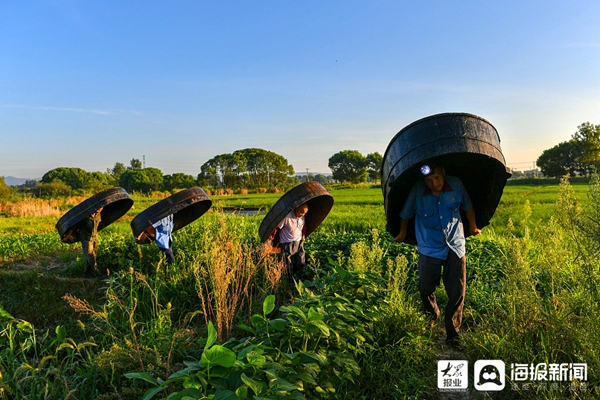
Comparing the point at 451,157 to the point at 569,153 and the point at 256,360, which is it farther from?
the point at 569,153

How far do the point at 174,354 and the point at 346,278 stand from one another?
4.70 ft

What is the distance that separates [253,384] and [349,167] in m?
82.6

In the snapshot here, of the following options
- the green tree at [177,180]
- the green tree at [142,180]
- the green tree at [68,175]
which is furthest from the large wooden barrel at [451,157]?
the green tree at [68,175]

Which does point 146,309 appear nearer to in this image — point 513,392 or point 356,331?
point 356,331

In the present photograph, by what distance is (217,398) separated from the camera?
4.57ft

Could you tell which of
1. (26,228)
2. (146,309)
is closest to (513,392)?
(146,309)

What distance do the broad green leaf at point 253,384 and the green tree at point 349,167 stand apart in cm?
8003

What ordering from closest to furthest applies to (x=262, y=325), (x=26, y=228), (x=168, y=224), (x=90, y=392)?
(x=262, y=325)
(x=90, y=392)
(x=168, y=224)
(x=26, y=228)

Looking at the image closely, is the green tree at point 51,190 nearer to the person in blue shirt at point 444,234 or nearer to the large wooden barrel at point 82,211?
the large wooden barrel at point 82,211

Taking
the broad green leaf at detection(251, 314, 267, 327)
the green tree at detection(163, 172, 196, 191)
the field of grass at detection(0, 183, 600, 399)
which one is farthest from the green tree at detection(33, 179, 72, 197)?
the broad green leaf at detection(251, 314, 267, 327)

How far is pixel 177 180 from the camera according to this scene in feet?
197

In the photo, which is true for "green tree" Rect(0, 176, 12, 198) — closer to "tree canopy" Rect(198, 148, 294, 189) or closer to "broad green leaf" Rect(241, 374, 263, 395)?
"tree canopy" Rect(198, 148, 294, 189)

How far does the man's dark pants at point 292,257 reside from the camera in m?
4.99

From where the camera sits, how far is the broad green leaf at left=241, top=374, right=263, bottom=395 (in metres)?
1.43
